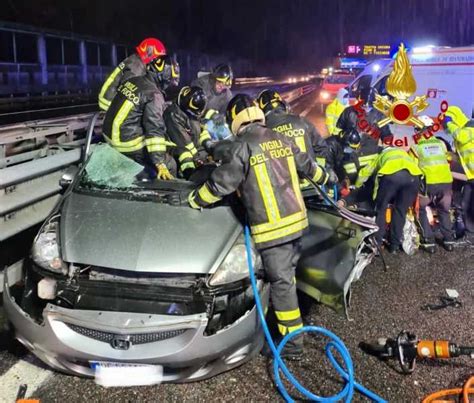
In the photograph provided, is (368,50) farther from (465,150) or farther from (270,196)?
(270,196)

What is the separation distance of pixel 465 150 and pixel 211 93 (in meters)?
3.43

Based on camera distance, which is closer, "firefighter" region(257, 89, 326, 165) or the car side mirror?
the car side mirror

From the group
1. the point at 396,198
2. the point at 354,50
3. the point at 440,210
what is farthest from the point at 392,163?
the point at 354,50

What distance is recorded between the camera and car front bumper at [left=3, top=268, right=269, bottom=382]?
288 centimetres

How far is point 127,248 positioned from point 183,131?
8.23 feet

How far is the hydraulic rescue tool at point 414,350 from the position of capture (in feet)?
10.9

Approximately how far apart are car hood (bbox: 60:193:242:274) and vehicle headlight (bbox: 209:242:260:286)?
48mm

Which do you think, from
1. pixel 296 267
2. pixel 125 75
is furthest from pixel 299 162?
pixel 125 75

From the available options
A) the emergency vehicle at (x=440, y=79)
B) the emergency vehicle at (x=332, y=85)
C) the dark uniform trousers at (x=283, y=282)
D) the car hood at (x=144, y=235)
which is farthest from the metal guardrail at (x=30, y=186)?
the emergency vehicle at (x=332, y=85)

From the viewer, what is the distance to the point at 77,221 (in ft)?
11.4

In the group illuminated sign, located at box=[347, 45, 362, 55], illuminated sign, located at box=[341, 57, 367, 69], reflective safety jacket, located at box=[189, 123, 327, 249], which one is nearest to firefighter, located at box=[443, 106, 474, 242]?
reflective safety jacket, located at box=[189, 123, 327, 249]

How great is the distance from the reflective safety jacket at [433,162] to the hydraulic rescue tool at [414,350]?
10.8 ft

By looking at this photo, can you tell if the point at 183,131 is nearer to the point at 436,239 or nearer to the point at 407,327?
the point at 407,327

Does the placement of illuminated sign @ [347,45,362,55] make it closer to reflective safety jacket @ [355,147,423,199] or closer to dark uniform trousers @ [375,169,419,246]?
reflective safety jacket @ [355,147,423,199]
